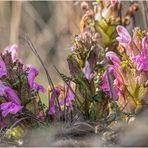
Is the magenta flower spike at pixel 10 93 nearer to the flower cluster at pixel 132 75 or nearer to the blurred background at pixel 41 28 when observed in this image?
the flower cluster at pixel 132 75

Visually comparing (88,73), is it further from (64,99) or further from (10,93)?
(10,93)

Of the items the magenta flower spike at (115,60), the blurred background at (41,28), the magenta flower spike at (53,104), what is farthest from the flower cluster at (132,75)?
the blurred background at (41,28)

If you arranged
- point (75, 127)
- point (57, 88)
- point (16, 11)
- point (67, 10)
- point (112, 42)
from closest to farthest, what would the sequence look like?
point (75, 127) < point (57, 88) < point (112, 42) < point (67, 10) < point (16, 11)

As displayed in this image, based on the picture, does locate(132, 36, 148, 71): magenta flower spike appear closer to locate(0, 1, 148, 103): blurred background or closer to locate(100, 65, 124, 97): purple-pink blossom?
locate(100, 65, 124, 97): purple-pink blossom

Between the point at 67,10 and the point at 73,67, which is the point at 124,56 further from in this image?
the point at 67,10

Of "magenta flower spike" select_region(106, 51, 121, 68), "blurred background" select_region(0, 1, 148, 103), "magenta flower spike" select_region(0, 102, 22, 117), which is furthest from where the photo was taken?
"blurred background" select_region(0, 1, 148, 103)

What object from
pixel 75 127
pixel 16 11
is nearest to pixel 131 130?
pixel 75 127

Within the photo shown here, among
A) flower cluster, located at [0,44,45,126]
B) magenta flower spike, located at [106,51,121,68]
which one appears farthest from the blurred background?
flower cluster, located at [0,44,45,126]

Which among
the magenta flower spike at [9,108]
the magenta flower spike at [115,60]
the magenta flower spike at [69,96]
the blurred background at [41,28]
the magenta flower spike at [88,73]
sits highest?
the blurred background at [41,28]
